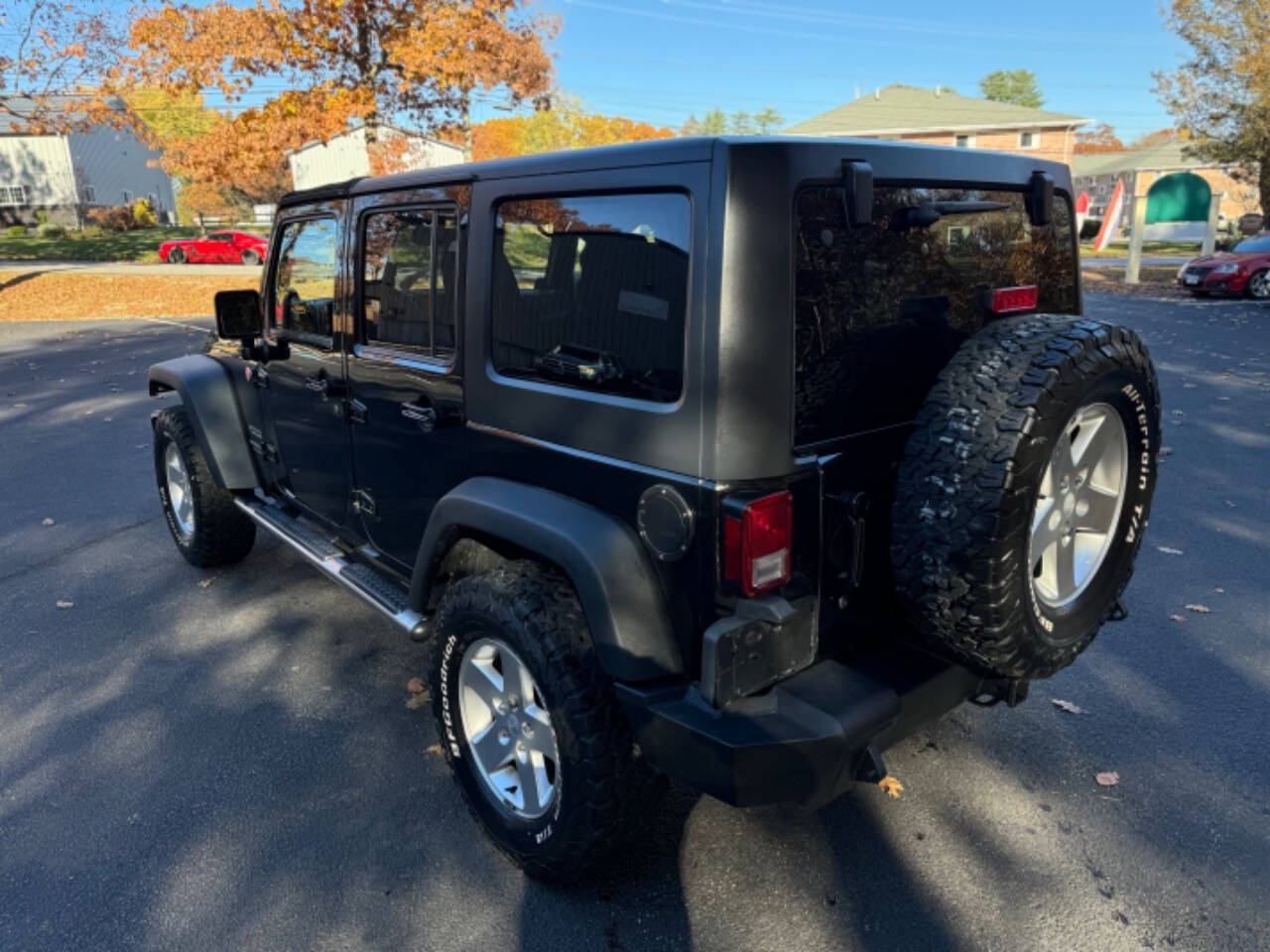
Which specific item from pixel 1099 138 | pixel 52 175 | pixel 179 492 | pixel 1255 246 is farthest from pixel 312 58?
pixel 1099 138

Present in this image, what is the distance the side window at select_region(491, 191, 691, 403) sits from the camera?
6.86ft

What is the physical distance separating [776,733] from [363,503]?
2.01m

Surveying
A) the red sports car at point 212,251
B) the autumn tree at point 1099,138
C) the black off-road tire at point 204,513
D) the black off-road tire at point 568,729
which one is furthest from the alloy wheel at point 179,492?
the autumn tree at point 1099,138

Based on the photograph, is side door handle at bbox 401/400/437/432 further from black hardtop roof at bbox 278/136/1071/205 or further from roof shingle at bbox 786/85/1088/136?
roof shingle at bbox 786/85/1088/136

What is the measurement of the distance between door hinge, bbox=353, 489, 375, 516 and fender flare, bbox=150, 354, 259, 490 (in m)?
1.22

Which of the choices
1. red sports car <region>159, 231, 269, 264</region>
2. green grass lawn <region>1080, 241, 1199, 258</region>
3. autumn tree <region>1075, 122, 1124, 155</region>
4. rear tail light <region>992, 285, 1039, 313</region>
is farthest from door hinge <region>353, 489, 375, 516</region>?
autumn tree <region>1075, 122, 1124, 155</region>

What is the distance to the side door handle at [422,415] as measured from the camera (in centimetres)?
282

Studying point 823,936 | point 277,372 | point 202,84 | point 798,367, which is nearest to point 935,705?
point 823,936

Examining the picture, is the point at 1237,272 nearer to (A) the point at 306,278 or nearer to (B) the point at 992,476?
(A) the point at 306,278

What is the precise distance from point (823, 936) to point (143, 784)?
7.42 ft

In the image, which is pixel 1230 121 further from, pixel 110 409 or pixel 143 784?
pixel 143 784

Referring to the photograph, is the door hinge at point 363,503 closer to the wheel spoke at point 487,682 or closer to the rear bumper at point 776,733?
the wheel spoke at point 487,682

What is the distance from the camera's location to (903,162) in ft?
7.42

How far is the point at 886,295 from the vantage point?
2.24 metres
